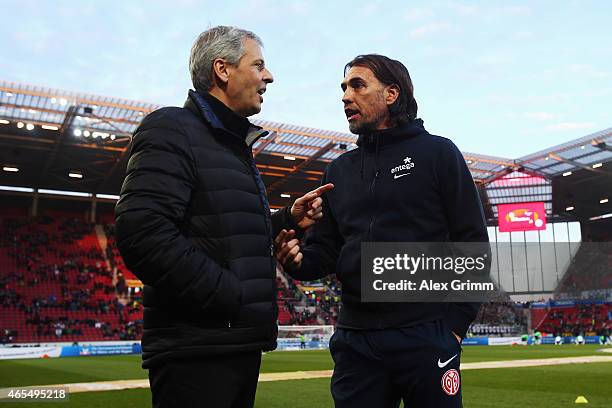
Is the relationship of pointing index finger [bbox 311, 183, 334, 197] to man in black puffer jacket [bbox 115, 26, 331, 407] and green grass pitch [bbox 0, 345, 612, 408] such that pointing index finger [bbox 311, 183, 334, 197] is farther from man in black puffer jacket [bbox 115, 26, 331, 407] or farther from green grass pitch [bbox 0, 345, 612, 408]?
green grass pitch [bbox 0, 345, 612, 408]

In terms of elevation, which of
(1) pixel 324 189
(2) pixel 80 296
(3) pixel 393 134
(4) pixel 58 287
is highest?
(3) pixel 393 134

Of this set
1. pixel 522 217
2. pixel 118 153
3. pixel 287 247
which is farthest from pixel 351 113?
pixel 522 217

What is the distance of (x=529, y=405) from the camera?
903 cm

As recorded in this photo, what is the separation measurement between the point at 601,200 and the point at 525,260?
11517mm

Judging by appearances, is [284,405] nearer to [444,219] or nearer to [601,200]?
[444,219]

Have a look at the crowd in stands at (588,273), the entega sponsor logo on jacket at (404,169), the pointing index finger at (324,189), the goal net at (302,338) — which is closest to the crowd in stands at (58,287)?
the goal net at (302,338)

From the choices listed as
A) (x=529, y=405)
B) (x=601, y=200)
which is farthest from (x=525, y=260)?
(x=529, y=405)

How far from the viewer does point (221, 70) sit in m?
2.79

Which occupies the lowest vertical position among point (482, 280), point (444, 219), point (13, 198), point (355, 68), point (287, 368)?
point (287, 368)

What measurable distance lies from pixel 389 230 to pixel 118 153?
33.9 meters

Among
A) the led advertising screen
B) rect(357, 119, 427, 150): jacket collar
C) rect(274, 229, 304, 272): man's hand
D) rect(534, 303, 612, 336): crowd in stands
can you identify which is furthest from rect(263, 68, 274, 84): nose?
the led advertising screen

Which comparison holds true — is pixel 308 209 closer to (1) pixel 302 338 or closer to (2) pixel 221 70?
(2) pixel 221 70

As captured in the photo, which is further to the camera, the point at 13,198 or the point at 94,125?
the point at 13,198

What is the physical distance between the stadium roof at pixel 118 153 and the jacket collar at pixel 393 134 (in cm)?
2523
